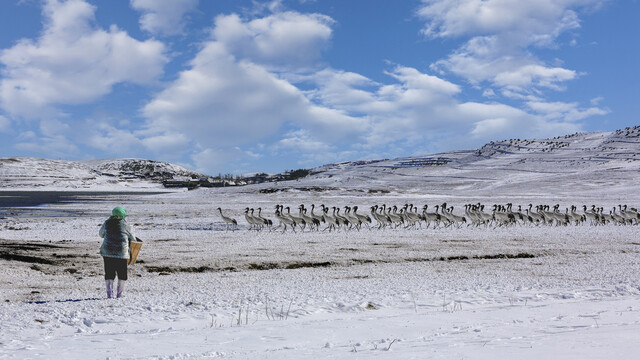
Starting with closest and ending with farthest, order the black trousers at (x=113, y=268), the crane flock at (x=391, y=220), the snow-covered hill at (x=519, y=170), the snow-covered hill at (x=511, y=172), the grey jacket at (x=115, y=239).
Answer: the black trousers at (x=113, y=268), the grey jacket at (x=115, y=239), the crane flock at (x=391, y=220), the snow-covered hill at (x=511, y=172), the snow-covered hill at (x=519, y=170)

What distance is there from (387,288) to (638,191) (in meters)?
57.9

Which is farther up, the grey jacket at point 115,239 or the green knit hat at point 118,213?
the green knit hat at point 118,213

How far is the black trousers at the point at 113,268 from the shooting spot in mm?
9906

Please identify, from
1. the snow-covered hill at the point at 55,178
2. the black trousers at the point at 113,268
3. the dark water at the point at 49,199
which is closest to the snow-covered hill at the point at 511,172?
the snow-covered hill at the point at 55,178

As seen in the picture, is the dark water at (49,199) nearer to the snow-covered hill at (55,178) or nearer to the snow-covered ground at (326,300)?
the snow-covered ground at (326,300)

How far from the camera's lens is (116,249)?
10047 mm

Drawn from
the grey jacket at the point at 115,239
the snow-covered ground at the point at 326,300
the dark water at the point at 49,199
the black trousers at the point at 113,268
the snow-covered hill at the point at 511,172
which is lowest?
the snow-covered ground at the point at 326,300

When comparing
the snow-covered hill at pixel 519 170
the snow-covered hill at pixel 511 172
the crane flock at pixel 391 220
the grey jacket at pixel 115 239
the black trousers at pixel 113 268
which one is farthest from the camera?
the snow-covered hill at pixel 519 170

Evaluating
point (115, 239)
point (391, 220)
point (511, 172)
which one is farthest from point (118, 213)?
point (511, 172)

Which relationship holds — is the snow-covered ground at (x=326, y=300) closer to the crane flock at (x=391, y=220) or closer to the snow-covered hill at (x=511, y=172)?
the crane flock at (x=391, y=220)

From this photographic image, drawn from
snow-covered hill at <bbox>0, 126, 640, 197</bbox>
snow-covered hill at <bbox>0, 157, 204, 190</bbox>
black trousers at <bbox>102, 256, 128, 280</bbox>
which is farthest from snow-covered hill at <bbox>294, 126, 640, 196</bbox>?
snow-covered hill at <bbox>0, 157, 204, 190</bbox>

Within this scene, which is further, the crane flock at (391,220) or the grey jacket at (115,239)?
the crane flock at (391,220)

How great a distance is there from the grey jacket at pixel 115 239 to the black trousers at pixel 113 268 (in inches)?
3.3

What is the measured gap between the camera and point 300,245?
19812 millimetres
